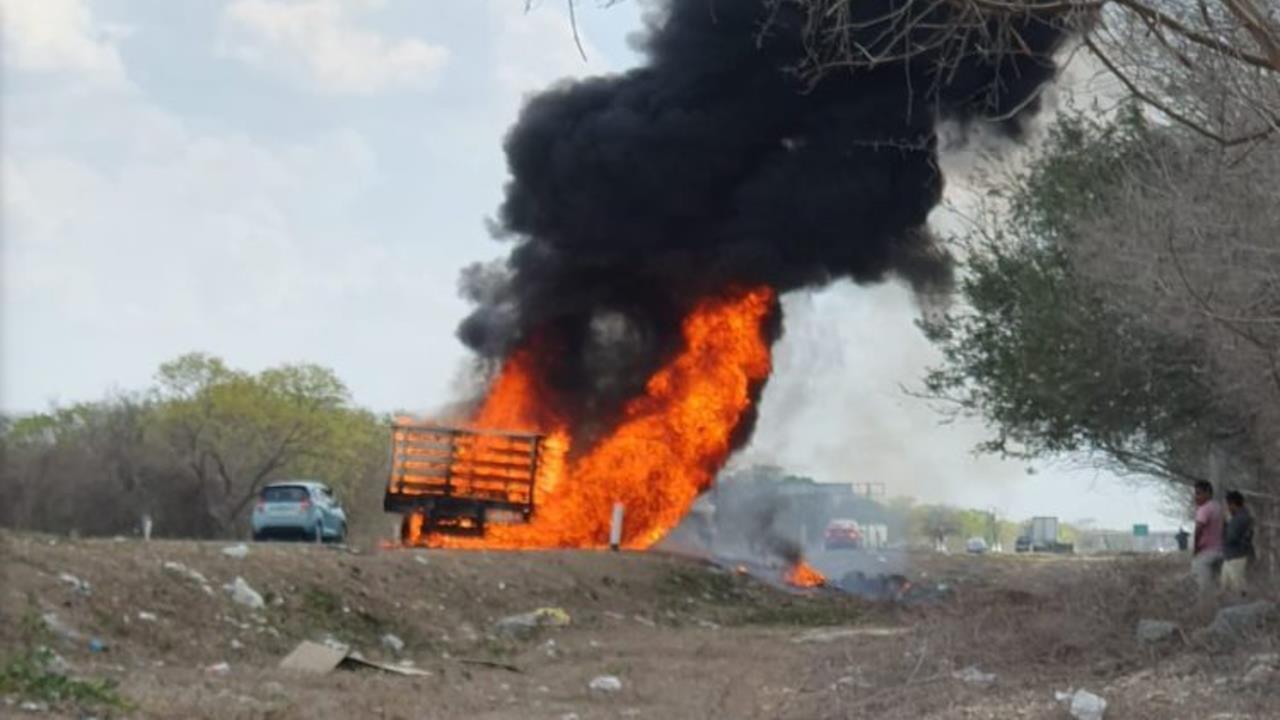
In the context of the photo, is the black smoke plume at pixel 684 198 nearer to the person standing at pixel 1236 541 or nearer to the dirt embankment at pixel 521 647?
the dirt embankment at pixel 521 647

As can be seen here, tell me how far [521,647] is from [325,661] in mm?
3985

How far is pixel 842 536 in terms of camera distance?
4122cm

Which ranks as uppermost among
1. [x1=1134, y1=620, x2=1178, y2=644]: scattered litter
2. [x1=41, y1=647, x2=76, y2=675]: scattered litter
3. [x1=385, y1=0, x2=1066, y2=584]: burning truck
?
[x1=385, y1=0, x2=1066, y2=584]: burning truck

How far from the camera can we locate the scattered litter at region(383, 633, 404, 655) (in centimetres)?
1719

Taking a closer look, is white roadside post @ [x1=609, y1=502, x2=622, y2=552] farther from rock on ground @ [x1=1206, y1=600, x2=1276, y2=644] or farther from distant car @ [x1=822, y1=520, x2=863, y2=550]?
rock on ground @ [x1=1206, y1=600, x2=1276, y2=644]

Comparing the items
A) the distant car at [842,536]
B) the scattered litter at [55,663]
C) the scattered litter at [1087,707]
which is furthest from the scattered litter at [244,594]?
the distant car at [842,536]

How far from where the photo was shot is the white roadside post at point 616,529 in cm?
2851

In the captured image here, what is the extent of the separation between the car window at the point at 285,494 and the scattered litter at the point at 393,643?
1348cm

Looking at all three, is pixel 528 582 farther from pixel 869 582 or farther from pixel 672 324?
pixel 672 324

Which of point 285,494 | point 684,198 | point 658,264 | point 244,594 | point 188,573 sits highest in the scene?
point 684,198

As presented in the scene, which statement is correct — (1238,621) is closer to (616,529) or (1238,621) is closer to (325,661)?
(325,661)

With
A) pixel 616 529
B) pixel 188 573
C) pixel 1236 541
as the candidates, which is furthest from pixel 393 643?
pixel 616 529

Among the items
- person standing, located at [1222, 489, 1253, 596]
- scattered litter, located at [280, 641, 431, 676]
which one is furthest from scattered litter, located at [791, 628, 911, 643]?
scattered litter, located at [280, 641, 431, 676]

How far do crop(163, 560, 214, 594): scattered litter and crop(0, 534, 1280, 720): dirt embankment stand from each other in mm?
41
